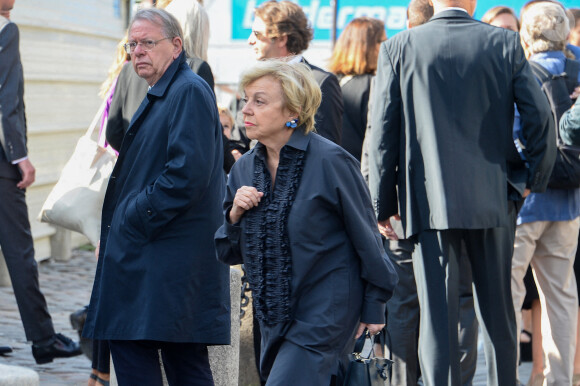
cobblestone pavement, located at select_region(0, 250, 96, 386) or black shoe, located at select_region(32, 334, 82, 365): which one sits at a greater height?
black shoe, located at select_region(32, 334, 82, 365)

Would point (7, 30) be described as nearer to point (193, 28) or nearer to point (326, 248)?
point (193, 28)

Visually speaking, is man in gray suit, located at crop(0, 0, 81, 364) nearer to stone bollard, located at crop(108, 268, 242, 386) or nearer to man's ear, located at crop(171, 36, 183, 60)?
stone bollard, located at crop(108, 268, 242, 386)

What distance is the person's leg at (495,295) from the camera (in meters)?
5.19

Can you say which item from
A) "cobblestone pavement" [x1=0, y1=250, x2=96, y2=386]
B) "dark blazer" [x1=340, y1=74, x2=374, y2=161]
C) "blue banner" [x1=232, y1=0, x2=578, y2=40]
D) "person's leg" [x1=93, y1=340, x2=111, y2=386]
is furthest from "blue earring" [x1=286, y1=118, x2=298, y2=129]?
"blue banner" [x1=232, y1=0, x2=578, y2=40]

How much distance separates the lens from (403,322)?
5957mm

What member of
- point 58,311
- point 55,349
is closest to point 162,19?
point 55,349

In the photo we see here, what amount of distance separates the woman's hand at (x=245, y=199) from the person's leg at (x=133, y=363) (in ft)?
2.78

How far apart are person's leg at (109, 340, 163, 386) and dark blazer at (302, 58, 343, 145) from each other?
1768mm

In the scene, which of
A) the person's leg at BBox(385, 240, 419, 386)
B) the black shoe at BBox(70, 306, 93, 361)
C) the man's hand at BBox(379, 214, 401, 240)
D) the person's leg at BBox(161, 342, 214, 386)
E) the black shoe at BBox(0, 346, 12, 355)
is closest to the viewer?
the person's leg at BBox(161, 342, 214, 386)

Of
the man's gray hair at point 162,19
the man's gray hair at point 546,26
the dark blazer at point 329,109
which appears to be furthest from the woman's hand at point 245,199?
the man's gray hair at point 546,26

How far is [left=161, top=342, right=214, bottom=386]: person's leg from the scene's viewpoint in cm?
457

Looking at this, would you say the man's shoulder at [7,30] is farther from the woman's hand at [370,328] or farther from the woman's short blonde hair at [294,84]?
the woman's hand at [370,328]

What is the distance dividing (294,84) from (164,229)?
89 cm

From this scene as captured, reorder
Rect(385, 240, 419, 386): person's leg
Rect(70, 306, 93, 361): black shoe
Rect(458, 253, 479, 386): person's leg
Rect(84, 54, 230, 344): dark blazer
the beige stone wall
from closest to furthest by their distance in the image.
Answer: Rect(84, 54, 230, 344): dark blazer → Rect(458, 253, 479, 386): person's leg → Rect(385, 240, 419, 386): person's leg → Rect(70, 306, 93, 361): black shoe → the beige stone wall
